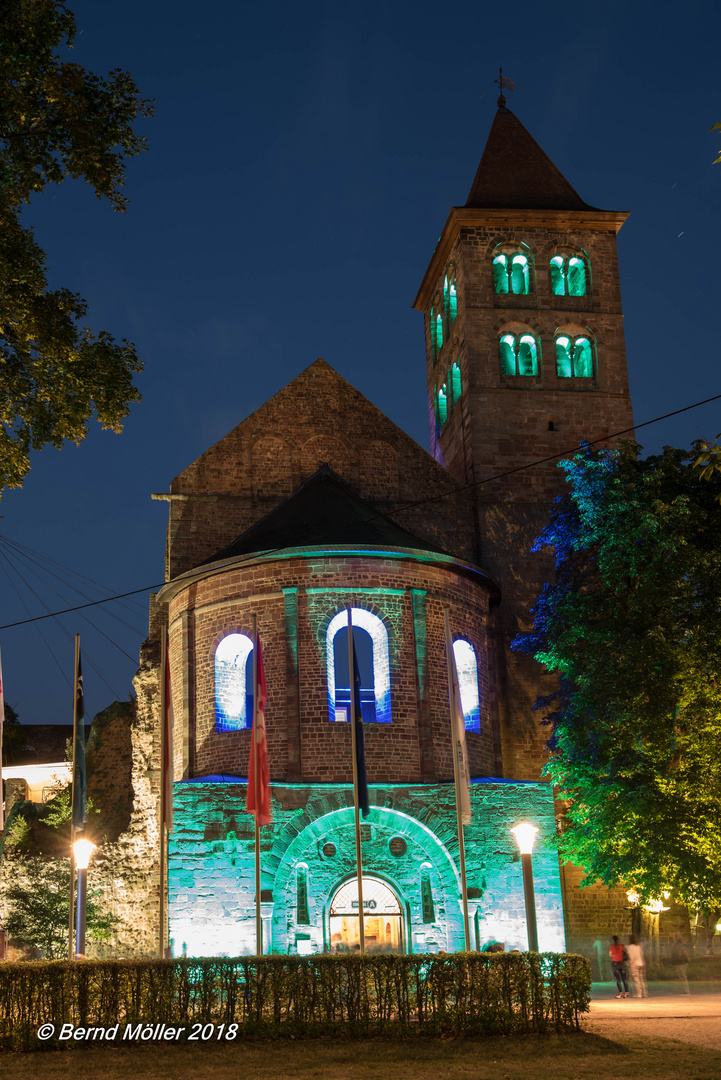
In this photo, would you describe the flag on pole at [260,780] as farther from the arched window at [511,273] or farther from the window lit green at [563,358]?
the arched window at [511,273]

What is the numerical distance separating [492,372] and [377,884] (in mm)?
19166

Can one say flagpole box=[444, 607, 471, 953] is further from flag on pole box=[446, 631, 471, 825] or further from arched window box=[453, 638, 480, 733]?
arched window box=[453, 638, 480, 733]

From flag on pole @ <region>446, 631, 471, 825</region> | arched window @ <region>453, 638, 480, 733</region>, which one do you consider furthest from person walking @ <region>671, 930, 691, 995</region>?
flag on pole @ <region>446, 631, 471, 825</region>

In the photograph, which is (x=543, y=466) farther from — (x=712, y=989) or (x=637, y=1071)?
(x=637, y=1071)

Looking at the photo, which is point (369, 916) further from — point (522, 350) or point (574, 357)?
point (574, 357)

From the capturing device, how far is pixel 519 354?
1517 inches

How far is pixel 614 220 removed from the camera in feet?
132

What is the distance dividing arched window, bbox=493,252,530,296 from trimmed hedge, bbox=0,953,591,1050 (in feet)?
91.1

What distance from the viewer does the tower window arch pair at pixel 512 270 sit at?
3909 centimetres

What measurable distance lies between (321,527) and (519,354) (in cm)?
1319

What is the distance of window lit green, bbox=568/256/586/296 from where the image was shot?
1558 inches

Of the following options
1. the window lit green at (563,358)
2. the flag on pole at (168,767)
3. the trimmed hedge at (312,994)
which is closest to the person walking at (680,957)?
the trimmed hedge at (312,994)

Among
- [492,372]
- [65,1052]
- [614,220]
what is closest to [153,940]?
[65,1052]

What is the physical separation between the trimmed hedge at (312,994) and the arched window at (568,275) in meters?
28.2
